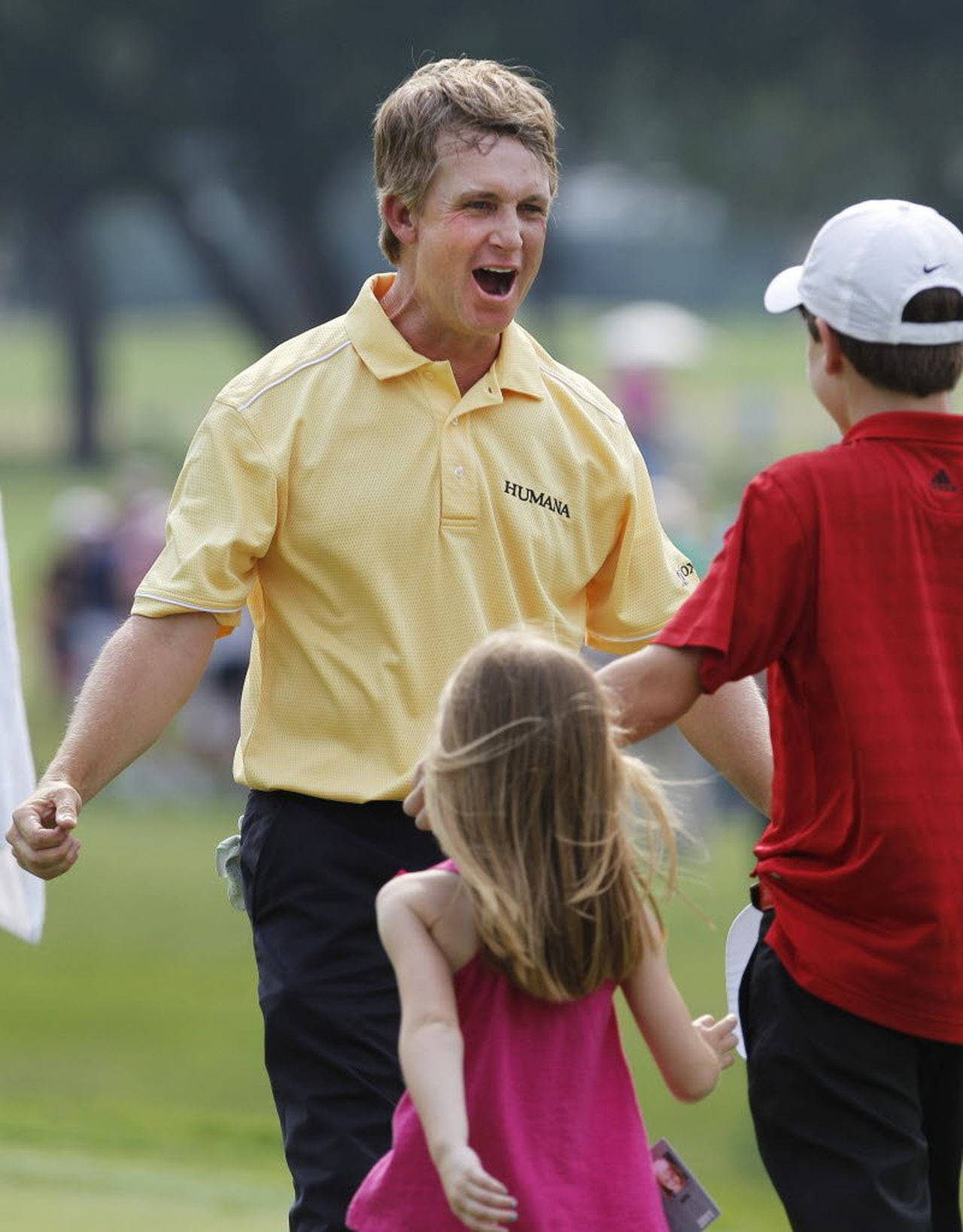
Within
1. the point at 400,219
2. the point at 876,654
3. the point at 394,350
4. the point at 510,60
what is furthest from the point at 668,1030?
the point at 510,60

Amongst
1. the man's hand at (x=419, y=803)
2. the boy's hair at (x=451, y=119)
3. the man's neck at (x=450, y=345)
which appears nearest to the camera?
the man's hand at (x=419, y=803)

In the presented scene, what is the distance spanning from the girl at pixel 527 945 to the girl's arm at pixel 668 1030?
1 centimetres

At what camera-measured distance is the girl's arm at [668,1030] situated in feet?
9.98

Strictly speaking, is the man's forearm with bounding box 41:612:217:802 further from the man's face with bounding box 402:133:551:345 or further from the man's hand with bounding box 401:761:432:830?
the man's hand with bounding box 401:761:432:830

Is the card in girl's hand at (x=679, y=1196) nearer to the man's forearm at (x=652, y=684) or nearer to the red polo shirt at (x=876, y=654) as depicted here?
the red polo shirt at (x=876, y=654)

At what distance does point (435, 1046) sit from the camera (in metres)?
2.89

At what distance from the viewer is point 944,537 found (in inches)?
123

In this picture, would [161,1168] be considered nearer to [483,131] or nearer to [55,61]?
[483,131]

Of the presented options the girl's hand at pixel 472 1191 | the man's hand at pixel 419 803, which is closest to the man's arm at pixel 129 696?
the man's hand at pixel 419 803

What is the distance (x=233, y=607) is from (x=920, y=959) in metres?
1.25

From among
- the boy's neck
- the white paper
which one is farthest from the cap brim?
the white paper

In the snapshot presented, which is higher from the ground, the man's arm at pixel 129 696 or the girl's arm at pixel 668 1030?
the man's arm at pixel 129 696

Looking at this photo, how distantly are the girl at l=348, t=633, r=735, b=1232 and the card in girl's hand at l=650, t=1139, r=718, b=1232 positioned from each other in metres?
0.10

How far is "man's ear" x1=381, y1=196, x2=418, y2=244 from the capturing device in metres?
3.94
